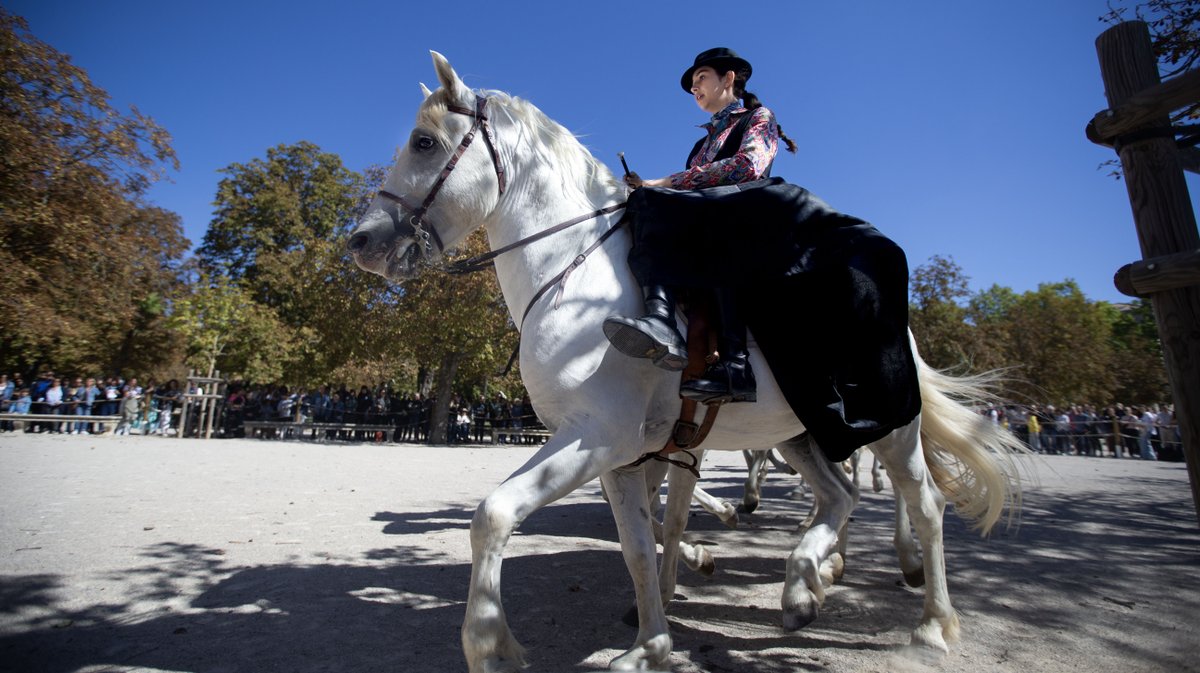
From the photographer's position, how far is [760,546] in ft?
18.5

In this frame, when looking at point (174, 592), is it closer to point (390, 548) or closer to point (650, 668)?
point (390, 548)

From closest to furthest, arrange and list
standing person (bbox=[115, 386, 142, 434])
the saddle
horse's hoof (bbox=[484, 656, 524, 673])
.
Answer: horse's hoof (bbox=[484, 656, 524, 673]) → the saddle → standing person (bbox=[115, 386, 142, 434])

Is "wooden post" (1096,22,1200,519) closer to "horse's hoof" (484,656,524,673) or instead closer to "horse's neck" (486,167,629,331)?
"horse's neck" (486,167,629,331)

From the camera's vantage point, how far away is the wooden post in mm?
2355

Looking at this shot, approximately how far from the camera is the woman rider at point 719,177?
2342 mm

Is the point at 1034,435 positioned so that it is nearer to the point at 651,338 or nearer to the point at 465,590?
the point at 465,590

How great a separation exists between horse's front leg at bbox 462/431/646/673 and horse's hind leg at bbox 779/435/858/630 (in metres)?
1.12

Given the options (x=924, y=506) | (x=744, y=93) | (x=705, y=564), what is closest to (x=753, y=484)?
(x=705, y=564)

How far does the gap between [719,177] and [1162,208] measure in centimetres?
187

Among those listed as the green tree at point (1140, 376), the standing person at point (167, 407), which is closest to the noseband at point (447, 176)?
the standing person at point (167, 407)

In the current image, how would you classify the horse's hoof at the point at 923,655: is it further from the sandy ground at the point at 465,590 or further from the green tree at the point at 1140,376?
the green tree at the point at 1140,376

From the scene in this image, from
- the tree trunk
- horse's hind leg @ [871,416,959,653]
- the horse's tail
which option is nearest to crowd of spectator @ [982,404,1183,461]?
the horse's tail

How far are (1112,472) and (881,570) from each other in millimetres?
15095

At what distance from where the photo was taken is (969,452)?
13.1ft
